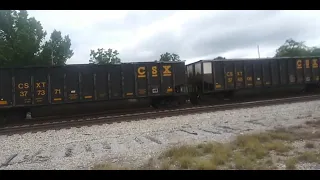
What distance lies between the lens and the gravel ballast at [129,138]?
720 cm

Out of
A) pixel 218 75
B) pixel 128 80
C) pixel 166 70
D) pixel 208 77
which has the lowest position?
pixel 128 80

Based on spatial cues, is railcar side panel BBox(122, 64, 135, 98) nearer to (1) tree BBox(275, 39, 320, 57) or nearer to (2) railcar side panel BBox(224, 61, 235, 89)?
(2) railcar side panel BBox(224, 61, 235, 89)

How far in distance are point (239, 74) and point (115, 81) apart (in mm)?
9196

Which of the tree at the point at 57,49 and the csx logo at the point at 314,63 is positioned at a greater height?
the tree at the point at 57,49

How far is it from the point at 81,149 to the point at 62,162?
1489 millimetres

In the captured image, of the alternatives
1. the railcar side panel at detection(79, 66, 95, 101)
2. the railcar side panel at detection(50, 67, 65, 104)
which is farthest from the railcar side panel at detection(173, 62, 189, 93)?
the railcar side panel at detection(50, 67, 65, 104)

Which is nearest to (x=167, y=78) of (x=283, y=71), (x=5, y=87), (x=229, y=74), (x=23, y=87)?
(x=229, y=74)

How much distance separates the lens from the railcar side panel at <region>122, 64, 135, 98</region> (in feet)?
55.5

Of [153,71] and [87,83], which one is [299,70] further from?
[87,83]

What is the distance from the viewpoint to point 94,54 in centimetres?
6241

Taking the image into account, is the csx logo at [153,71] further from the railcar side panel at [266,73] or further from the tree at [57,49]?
the tree at [57,49]

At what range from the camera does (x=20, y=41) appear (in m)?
38.7

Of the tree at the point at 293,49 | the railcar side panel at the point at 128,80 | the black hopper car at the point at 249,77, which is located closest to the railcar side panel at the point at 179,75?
the black hopper car at the point at 249,77
